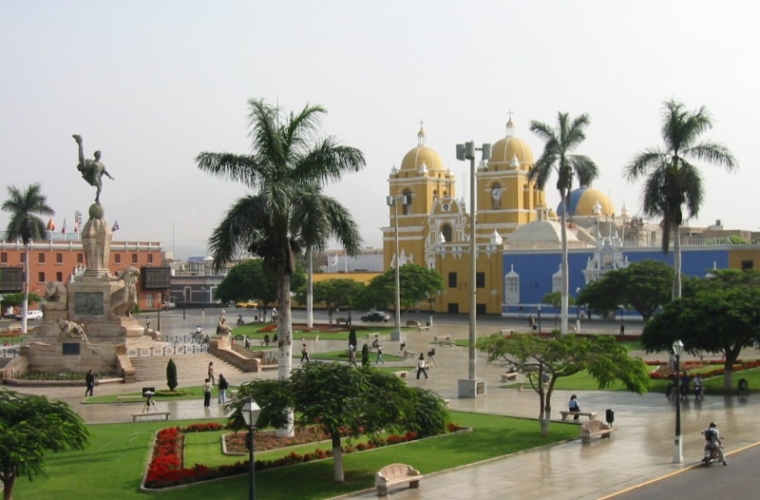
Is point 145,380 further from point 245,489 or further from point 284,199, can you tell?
point 245,489

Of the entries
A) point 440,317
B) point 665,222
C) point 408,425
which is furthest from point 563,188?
point 440,317

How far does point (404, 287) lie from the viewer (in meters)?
73.8

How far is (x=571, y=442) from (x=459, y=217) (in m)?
69.9

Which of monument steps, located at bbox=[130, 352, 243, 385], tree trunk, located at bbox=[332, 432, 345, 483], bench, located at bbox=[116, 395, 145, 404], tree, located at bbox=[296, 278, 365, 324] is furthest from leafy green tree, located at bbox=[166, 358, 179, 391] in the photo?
tree, located at bbox=[296, 278, 365, 324]

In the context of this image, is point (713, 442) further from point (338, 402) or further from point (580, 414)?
point (338, 402)

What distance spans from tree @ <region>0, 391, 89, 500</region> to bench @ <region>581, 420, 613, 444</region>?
11698mm

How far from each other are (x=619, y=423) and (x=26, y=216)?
146 feet

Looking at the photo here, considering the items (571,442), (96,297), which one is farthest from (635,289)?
(571,442)

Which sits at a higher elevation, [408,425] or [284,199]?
[284,199]

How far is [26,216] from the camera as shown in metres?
61.6

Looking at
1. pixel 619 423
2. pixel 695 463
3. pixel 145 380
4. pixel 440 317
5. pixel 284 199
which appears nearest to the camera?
pixel 695 463

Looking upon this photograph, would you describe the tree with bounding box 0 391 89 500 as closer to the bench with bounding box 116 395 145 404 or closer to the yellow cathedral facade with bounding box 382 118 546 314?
the bench with bounding box 116 395 145 404

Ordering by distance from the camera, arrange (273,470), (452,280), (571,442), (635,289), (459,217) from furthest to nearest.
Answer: (459,217)
(452,280)
(635,289)
(571,442)
(273,470)

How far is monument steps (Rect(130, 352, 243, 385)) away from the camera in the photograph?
39219 millimetres
